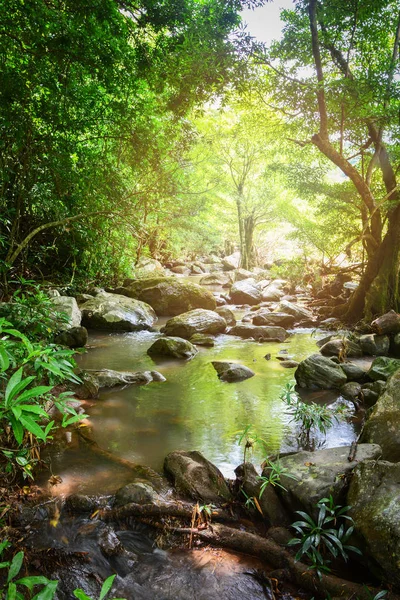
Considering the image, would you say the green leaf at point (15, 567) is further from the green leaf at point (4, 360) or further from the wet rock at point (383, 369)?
the wet rock at point (383, 369)

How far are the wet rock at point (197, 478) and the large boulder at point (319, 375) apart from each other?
349 cm

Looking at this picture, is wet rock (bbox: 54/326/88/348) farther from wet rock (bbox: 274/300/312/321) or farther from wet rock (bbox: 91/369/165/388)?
wet rock (bbox: 274/300/312/321)

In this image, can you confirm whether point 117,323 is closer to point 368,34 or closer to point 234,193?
point 368,34

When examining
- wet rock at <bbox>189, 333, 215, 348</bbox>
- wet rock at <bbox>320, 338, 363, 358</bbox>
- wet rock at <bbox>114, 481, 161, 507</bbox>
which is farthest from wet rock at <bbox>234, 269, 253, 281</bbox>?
wet rock at <bbox>114, 481, 161, 507</bbox>

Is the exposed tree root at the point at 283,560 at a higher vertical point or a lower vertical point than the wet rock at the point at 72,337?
lower

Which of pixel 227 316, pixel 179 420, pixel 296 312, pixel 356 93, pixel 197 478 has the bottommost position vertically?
pixel 179 420

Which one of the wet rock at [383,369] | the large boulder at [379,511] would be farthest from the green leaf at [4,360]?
the wet rock at [383,369]

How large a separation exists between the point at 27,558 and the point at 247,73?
9.27 meters

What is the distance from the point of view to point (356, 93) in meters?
7.30

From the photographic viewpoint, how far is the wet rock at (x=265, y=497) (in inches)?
122

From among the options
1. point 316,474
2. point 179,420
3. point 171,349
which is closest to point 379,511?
point 316,474

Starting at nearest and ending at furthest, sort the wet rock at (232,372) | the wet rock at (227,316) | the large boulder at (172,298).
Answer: the wet rock at (232,372), the wet rock at (227,316), the large boulder at (172,298)

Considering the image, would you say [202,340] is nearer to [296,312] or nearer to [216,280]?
[296,312]

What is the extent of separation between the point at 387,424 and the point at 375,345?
18.1 ft
